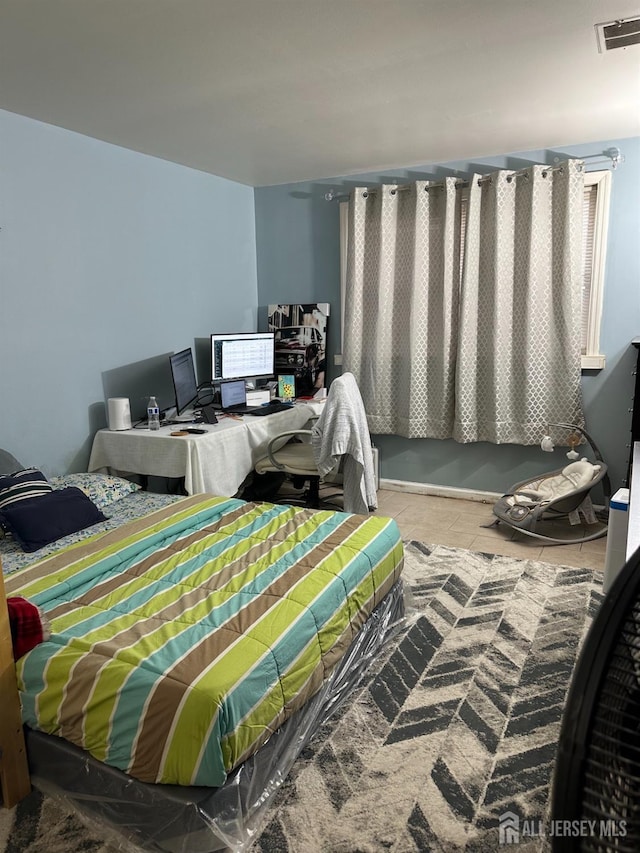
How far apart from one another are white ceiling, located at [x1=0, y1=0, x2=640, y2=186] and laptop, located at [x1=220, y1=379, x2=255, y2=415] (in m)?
1.54

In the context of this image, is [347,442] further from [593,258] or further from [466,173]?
[466,173]

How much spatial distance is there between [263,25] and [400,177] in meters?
2.40

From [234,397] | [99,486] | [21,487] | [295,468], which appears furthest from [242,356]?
[21,487]

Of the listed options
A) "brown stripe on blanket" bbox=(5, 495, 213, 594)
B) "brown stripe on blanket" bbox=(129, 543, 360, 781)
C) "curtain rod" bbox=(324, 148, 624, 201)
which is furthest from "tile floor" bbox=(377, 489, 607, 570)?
"curtain rod" bbox=(324, 148, 624, 201)

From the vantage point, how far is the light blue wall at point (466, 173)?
12.4ft

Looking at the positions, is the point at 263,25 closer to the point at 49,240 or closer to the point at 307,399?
the point at 49,240

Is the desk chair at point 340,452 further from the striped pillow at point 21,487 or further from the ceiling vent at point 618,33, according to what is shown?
the ceiling vent at point 618,33

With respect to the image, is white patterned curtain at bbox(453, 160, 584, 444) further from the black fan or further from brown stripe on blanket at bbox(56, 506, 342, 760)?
the black fan

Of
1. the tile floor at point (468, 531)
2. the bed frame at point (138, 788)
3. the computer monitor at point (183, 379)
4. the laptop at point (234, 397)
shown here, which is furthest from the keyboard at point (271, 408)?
the bed frame at point (138, 788)

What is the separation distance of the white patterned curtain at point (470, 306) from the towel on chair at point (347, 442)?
0.89m

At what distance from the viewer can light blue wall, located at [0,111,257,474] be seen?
3.12 meters

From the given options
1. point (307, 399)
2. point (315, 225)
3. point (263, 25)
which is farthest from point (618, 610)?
point (315, 225)

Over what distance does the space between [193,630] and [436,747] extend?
0.88 meters

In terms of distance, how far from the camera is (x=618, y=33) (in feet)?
7.25
